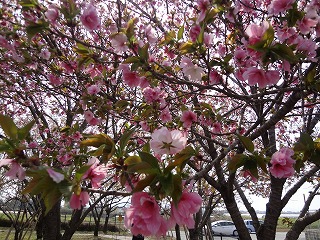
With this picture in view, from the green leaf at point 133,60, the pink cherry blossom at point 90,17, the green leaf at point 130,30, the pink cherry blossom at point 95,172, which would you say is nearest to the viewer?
the pink cherry blossom at point 95,172

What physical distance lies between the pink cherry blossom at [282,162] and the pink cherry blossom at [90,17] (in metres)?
1.42

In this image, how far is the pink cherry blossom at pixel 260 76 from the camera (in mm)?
1785

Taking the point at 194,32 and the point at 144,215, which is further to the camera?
the point at 194,32

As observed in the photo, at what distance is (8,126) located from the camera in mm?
1120

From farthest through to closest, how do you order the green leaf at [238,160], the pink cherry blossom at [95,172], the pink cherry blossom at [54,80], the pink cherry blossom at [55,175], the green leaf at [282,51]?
the pink cherry blossom at [54,80] → the green leaf at [282,51] → the green leaf at [238,160] → the pink cherry blossom at [95,172] → the pink cherry blossom at [55,175]

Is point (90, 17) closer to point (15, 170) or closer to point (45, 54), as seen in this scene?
point (45, 54)

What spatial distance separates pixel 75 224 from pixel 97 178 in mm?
5030

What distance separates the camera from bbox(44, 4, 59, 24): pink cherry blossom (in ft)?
6.60

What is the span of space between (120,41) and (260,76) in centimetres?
87

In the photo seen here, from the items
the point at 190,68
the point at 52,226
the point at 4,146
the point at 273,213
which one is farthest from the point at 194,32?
the point at 52,226

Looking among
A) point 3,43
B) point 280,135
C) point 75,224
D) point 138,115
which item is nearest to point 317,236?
point 280,135

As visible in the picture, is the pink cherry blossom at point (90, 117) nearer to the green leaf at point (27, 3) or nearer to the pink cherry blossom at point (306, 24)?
the green leaf at point (27, 3)

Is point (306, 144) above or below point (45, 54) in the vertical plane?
below

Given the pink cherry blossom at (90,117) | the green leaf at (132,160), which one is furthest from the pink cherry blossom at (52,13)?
the green leaf at (132,160)
